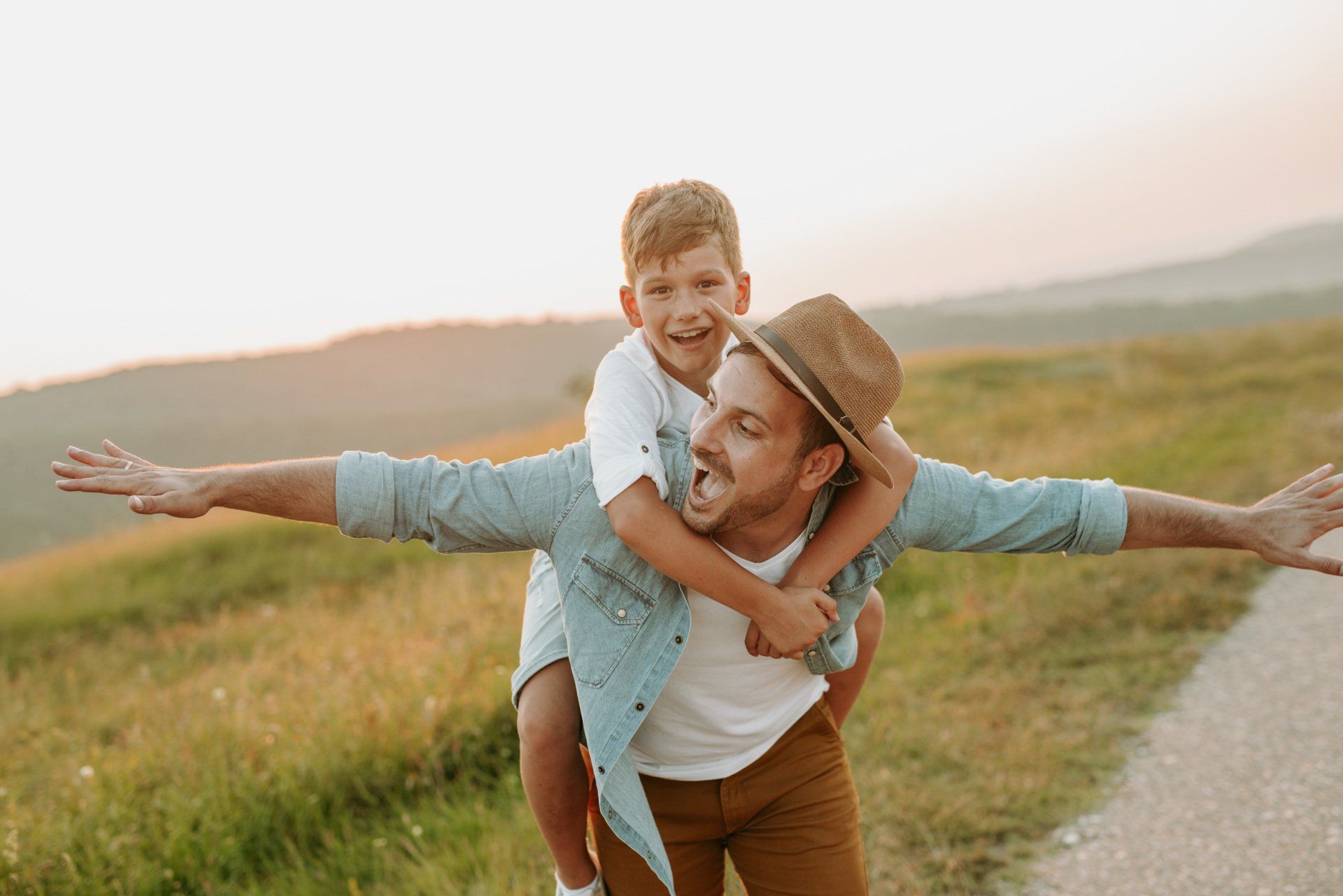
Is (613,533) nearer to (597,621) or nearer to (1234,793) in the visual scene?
(597,621)

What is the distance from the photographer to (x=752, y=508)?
210cm

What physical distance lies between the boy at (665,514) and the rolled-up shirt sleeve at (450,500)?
15 cm

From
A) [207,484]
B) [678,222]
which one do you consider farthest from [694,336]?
[207,484]

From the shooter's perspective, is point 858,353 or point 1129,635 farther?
point 1129,635

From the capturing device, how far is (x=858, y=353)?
2.06 m

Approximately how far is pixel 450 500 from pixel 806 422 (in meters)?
0.83

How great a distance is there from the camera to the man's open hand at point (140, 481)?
6.15 ft

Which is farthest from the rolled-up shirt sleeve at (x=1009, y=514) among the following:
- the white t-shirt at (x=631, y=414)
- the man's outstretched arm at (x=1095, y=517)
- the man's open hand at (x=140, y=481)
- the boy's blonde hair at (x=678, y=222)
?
the man's open hand at (x=140, y=481)

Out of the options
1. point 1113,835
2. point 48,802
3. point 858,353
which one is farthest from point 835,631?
point 48,802

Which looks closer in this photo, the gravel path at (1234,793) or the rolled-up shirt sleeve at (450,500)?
the rolled-up shirt sleeve at (450,500)

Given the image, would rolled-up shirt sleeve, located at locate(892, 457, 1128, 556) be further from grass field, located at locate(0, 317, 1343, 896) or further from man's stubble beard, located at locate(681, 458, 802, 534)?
grass field, located at locate(0, 317, 1343, 896)

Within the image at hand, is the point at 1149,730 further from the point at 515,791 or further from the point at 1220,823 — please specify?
the point at 515,791

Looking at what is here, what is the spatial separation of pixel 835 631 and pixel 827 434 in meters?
0.55

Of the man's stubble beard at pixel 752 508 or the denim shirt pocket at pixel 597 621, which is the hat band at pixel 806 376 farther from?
the denim shirt pocket at pixel 597 621
